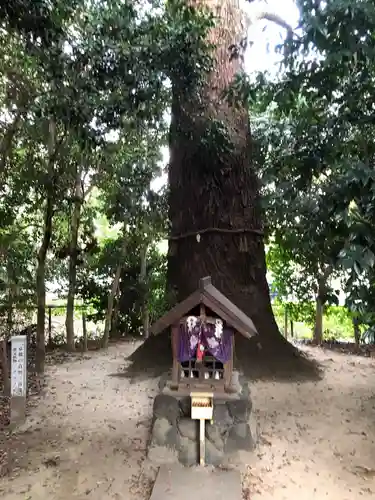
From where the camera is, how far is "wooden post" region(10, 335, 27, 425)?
5.70 meters

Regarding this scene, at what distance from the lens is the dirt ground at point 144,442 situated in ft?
14.1

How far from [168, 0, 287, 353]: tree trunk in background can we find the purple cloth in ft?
9.44

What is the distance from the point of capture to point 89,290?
11562 millimetres

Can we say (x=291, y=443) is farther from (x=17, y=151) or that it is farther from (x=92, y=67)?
(x=17, y=151)

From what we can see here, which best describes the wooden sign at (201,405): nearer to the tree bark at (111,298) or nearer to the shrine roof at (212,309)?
the shrine roof at (212,309)

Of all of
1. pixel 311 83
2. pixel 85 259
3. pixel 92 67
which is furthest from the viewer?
pixel 85 259

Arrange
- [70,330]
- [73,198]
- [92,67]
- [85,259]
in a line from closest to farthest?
1. [92,67]
2. [73,198]
3. [70,330]
4. [85,259]

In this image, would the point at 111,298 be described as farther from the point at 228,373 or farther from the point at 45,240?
the point at 228,373

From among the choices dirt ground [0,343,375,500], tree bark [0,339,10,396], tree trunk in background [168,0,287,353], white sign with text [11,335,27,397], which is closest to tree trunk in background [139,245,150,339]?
tree trunk in background [168,0,287,353]

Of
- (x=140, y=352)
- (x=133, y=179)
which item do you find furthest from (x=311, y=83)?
(x=140, y=352)

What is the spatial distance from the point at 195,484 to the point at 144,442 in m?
1.10

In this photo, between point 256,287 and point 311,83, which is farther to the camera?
point 256,287

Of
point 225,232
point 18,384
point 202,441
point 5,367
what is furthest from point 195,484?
point 225,232

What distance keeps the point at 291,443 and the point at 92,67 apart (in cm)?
462
